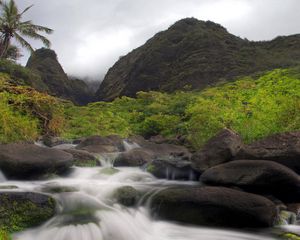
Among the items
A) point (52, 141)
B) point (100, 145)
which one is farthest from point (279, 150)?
point (52, 141)

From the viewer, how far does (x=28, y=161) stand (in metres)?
10.5

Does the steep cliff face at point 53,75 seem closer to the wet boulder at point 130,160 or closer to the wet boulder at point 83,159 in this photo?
the wet boulder at point 130,160

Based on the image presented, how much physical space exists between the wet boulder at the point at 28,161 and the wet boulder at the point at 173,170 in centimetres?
290

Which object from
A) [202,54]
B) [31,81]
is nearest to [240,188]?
[31,81]

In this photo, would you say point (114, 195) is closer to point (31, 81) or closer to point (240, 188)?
point (240, 188)

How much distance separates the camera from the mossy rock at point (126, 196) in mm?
9008

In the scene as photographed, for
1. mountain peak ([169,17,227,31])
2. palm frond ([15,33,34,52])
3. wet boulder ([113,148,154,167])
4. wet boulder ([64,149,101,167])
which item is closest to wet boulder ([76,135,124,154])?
wet boulder ([113,148,154,167])

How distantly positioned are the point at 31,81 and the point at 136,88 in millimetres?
30412

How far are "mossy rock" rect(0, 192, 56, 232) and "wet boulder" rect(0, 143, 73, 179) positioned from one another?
216 cm

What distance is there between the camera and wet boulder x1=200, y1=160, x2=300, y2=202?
9.45 m

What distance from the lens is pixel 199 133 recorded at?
48.7 feet

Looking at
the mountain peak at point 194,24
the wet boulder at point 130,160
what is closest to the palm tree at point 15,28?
the wet boulder at point 130,160

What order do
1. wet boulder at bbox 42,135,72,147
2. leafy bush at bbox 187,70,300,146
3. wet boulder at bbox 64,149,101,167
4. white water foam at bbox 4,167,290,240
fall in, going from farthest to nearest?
wet boulder at bbox 42,135,72,147 < wet boulder at bbox 64,149,101,167 < leafy bush at bbox 187,70,300,146 < white water foam at bbox 4,167,290,240

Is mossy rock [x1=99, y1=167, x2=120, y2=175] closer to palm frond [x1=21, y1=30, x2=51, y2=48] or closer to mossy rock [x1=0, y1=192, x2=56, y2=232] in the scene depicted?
mossy rock [x1=0, y1=192, x2=56, y2=232]
